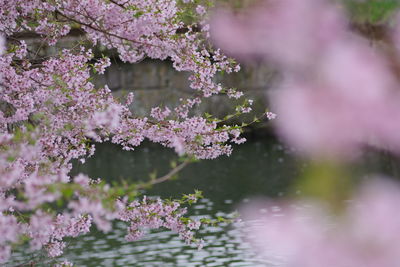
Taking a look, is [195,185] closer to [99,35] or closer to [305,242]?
[99,35]

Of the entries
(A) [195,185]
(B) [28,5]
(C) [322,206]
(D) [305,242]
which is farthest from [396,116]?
(A) [195,185]

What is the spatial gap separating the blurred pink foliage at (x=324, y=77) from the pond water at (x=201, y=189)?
235 inches

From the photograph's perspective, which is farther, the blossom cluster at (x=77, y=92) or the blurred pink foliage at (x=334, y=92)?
the blossom cluster at (x=77, y=92)

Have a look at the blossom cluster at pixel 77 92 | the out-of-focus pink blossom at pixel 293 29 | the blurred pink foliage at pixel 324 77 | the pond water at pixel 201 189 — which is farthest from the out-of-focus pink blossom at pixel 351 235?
the pond water at pixel 201 189

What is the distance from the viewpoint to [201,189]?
55.6 ft

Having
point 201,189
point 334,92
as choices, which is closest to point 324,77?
point 334,92

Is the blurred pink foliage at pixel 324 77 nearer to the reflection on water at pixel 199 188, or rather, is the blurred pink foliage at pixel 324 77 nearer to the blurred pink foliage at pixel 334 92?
the blurred pink foliage at pixel 334 92

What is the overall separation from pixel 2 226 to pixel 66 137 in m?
3.05

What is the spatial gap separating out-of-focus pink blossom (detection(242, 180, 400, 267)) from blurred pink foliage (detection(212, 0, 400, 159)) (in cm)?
11

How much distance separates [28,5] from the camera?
6699 mm

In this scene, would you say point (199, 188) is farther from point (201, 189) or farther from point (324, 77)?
point (324, 77)

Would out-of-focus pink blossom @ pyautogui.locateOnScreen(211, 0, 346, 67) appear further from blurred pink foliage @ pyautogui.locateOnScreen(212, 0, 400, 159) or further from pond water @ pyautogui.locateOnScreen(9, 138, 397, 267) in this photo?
pond water @ pyautogui.locateOnScreen(9, 138, 397, 267)

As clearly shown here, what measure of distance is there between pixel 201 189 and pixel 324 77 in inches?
623

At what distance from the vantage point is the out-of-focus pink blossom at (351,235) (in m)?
1.23
